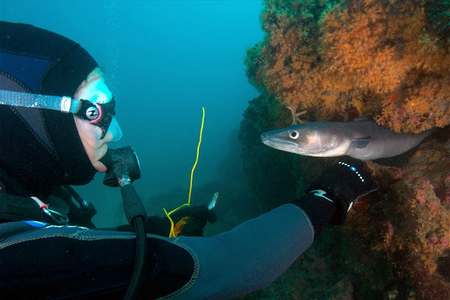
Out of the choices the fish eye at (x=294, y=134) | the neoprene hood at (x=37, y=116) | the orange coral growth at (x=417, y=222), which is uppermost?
the neoprene hood at (x=37, y=116)

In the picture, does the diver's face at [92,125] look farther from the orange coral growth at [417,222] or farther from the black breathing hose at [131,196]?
the orange coral growth at [417,222]

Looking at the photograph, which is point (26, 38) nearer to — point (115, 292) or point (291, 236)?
point (115, 292)

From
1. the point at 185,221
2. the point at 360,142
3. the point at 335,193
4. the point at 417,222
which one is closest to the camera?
the point at 417,222

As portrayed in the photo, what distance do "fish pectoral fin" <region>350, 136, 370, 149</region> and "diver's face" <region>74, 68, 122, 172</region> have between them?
7.27ft

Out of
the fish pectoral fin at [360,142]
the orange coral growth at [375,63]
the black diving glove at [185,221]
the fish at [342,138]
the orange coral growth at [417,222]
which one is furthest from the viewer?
the black diving glove at [185,221]

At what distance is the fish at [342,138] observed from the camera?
3.52 metres

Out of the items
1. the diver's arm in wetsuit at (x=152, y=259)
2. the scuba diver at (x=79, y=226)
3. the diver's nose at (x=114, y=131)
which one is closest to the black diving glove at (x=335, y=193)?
the scuba diver at (x=79, y=226)

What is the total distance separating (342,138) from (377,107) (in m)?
0.45

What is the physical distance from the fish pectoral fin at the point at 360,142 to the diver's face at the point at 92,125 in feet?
7.27

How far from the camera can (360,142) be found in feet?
11.1

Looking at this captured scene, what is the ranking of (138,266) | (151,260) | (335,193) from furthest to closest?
(335,193) < (151,260) < (138,266)

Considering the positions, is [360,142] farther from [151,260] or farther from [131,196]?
[151,260]

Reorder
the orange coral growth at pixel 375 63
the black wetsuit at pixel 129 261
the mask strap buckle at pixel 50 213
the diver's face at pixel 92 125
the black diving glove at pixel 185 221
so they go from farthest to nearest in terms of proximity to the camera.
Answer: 1. the black diving glove at pixel 185 221
2. the orange coral growth at pixel 375 63
3. the diver's face at pixel 92 125
4. the mask strap buckle at pixel 50 213
5. the black wetsuit at pixel 129 261

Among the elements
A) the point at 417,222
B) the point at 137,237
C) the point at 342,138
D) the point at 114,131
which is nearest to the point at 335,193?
the point at 417,222
